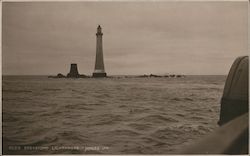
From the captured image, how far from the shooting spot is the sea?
173cm

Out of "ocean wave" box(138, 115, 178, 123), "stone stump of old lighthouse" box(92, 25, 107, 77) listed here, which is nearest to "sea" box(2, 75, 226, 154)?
"ocean wave" box(138, 115, 178, 123)

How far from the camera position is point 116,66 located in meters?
1.94

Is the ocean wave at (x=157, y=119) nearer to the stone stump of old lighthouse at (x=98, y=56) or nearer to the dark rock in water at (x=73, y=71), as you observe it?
the stone stump of old lighthouse at (x=98, y=56)

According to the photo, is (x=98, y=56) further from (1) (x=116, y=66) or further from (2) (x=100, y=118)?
(2) (x=100, y=118)

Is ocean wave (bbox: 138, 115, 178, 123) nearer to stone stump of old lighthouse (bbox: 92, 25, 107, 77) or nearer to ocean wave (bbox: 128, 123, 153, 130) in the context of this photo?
ocean wave (bbox: 128, 123, 153, 130)

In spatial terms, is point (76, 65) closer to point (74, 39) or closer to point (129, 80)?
point (74, 39)

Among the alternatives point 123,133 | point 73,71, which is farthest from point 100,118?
point 73,71

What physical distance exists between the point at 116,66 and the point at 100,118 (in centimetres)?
34

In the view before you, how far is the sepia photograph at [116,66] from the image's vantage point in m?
1.75

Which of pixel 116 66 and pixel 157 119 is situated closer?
pixel 157 119

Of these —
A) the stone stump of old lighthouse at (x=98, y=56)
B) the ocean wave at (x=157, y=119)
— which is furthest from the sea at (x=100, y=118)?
the stone stump of old lighthouse at (x=98, y=56)

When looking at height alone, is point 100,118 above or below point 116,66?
below

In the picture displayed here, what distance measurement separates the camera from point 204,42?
184 centimetres

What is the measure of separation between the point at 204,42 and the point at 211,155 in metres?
0.88
